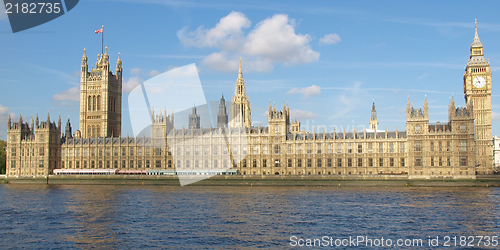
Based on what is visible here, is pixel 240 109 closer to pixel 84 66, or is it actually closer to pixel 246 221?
pixel 84 66

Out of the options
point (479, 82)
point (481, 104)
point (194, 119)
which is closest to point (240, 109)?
point (194, 119)

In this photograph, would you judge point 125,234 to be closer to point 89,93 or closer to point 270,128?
point 270,128

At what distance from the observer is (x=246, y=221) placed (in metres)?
62.0

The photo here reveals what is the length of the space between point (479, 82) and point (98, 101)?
127668 millimetres

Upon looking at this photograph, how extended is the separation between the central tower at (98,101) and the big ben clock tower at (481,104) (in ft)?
394

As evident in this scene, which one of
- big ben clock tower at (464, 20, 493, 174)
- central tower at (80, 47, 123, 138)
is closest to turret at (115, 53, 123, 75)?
central tower at (80, 47, 123, 138)

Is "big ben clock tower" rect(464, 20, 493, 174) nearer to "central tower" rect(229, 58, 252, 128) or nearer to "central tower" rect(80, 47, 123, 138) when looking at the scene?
"central tower" rect(229, 58, 252, 128)

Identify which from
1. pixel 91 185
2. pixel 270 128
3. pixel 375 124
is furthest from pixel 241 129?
pixel 375 124

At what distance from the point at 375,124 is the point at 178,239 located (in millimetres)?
160093

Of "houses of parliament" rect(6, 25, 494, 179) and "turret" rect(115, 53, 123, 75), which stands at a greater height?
"turret" rect(115, 53, 123, 75)

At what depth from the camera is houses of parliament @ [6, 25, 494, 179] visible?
119 meters

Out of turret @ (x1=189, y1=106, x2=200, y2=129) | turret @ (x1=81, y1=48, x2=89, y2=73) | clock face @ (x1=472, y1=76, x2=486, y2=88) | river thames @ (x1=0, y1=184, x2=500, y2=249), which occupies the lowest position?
river thames @ (x1=0, y1=184, x2=500, y2=249)

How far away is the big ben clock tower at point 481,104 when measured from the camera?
13862 centimetres

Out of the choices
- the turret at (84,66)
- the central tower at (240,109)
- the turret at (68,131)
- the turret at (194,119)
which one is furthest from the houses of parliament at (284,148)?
the turret at (194,119)
